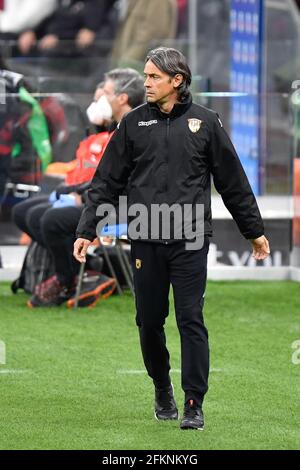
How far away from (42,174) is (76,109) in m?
0.63

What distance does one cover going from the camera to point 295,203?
12734 millimetres

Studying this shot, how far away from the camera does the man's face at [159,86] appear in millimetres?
6832

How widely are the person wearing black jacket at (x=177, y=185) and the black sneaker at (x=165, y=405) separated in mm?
234

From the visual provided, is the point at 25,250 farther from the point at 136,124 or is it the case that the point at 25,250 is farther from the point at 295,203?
the point at 136,124

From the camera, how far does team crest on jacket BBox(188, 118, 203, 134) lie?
682 cm

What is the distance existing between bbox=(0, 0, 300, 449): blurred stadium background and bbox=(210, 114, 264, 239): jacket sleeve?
99 cm

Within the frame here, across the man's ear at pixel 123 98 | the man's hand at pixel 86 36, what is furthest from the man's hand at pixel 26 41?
the man's ear at pixel 123 98

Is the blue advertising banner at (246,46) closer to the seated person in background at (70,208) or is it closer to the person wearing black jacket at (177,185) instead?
the seated person in background at (70,208)

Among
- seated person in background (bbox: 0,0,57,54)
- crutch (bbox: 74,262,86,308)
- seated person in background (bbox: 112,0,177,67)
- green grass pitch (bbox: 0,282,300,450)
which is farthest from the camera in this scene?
seated person in background (bbox: 0,0,57,54)

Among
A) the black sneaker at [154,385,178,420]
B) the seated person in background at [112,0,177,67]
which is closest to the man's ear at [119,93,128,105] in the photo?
the black sneaker at [154,385,178,420]

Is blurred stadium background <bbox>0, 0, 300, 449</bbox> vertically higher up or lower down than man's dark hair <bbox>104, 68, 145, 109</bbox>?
lower down

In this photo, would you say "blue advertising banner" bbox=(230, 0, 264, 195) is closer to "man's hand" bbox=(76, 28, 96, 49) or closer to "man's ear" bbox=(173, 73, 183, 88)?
"man's hand" bbox=(76, 28, 96, 49)

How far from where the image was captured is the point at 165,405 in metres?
7.12

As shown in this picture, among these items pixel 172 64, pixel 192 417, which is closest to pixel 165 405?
pixel 192 417
